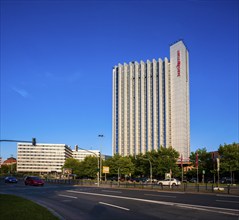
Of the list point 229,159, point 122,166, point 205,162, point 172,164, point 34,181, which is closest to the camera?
point 34,181

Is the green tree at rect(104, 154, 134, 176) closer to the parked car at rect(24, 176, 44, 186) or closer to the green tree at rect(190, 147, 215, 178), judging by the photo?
the green tree at rect(190, 147, 215, 178)

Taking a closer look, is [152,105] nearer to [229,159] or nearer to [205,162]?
[205,162]

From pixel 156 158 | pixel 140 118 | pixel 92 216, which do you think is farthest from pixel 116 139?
pixel 92 216

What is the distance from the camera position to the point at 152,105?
16138cm

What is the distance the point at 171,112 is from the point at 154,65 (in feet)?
90.1

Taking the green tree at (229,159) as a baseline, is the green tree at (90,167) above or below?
below

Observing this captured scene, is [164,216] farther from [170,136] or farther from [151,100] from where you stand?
[151,100]

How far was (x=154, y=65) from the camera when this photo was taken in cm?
16438

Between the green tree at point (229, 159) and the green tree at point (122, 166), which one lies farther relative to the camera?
the green tree at point (122, 166)

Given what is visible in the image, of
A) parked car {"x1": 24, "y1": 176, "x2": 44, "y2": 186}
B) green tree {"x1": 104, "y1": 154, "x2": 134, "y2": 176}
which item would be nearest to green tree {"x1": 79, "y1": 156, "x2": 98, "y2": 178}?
green tree {"x1": 104, "y1": 154, "x2": 134, "y2": 176}

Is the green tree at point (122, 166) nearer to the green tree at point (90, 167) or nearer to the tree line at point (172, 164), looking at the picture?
the tree line at point (172, 164)

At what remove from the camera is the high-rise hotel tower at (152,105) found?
488 feet

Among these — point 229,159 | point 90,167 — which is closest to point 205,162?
point 229,159

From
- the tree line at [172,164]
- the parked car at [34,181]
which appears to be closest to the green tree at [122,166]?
the tree line at [172,164]
